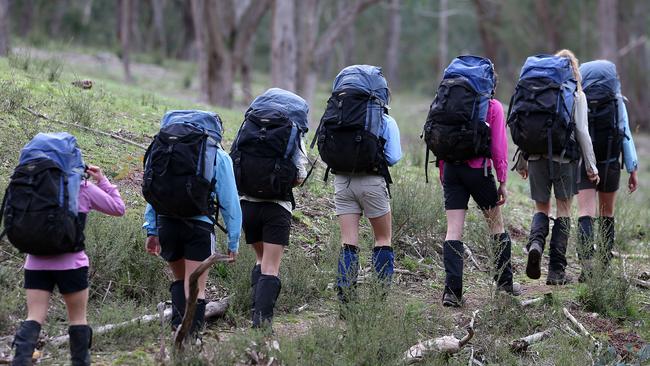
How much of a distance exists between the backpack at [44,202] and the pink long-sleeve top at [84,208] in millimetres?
91

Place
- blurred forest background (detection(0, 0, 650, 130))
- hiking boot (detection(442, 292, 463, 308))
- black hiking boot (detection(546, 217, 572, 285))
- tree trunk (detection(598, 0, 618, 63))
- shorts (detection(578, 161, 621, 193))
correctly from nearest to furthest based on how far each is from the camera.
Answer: hiking boot (detection(442, 292, 463, 308)) < black hiking boot (detection(546, 217, 572, 285)) < shorts (detection(578, 161, 621, 193)) < blurred forest background (detection(0, 0, 650, 130)) < tree trunk (detection(598, 0, 618, 63))

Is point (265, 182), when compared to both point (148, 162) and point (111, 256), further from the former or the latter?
point (111, 256)

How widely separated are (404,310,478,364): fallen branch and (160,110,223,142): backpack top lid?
1939 millimetres

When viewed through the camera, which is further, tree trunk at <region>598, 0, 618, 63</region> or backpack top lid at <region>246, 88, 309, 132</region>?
tree trunk at <region>598, 0, 618, 63</region>

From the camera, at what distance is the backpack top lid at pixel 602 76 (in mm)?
7910

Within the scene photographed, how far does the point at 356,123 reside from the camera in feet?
21.3

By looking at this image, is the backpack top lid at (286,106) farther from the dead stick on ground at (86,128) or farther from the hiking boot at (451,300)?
the dead stick on ground at (86,128)

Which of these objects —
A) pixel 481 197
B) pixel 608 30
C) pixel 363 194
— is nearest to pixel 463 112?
pixel 481 197

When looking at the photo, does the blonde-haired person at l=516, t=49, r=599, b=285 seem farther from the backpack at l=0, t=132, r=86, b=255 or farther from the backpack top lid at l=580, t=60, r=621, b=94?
the backpack at l=0, t=132, r=86, b=255

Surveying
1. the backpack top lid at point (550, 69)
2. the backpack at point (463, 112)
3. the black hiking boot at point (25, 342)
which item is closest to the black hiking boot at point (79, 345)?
the black hiking boot at point (25, 342)

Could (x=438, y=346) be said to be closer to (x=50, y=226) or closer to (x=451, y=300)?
(x=451, y=300)

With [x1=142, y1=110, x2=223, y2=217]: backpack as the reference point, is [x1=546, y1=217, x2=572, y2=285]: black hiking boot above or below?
below

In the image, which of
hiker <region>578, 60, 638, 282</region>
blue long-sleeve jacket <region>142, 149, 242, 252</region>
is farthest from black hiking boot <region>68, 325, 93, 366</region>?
hiker <region>578, 60, 638, 282</region>

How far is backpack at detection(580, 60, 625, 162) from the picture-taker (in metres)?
7.91
